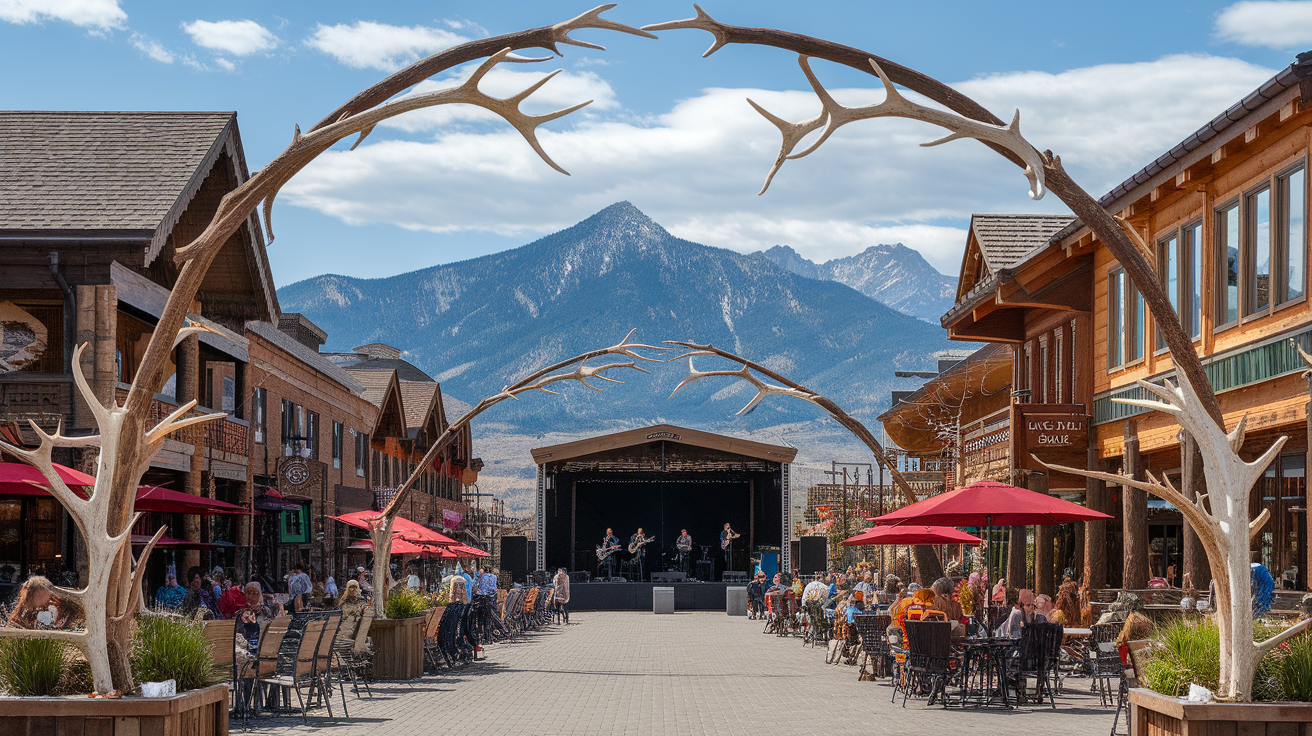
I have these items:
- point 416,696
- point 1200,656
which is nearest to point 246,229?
point 416,696

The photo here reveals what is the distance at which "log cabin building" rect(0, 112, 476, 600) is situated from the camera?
1862 cm

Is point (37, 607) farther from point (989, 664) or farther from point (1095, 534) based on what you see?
point (1095, 534)

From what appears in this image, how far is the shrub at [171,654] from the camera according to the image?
9.16 m

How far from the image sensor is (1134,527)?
2078 centimetres

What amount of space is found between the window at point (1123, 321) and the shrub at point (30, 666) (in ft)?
51.1

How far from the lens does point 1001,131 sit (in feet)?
30.7

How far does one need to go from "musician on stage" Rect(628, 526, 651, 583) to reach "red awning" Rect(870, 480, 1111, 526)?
1156 inches

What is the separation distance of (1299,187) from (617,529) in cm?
3894

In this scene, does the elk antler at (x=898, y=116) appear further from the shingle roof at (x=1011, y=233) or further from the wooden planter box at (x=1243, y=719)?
the shingle roof at (x=1011, y=233)

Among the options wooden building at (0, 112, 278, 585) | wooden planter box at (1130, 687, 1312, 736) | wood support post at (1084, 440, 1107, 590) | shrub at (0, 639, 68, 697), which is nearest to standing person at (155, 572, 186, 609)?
wooden building at (0, 112, 278, 585)

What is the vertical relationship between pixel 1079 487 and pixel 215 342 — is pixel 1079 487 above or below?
below

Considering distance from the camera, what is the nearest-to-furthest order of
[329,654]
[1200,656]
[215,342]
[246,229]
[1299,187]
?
[1200,656] → [329,654] → [1299,187] → [246,229] → [215,342]

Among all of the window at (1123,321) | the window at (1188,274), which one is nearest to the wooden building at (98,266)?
the window at (1188,274)

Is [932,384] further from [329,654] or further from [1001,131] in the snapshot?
[1001,131]
